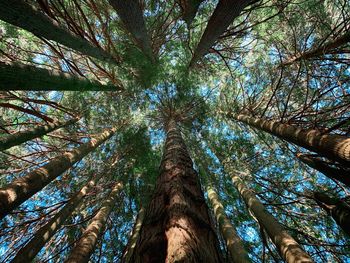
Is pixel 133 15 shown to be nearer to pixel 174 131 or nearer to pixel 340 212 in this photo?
pixel 174 131

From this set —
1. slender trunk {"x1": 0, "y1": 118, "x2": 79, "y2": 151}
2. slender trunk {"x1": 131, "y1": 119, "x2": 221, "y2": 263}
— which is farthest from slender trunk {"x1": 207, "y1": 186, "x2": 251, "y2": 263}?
slender trunk {"x1": 0, "y1": 118, "x2": 79, "y2": 151}

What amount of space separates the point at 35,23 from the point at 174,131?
13.6ft

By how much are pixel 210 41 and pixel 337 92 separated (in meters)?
4.75

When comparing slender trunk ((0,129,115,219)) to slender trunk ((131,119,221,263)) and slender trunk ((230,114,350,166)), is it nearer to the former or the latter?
slender trunk ((131,119,221,263))

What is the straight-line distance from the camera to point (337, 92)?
287 inches

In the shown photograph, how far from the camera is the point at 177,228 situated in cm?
191

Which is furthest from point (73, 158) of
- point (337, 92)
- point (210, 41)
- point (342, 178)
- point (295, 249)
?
point (337, 92)

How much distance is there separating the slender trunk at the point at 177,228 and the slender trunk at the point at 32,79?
237cm

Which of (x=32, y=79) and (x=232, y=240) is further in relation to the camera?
(x=232, y=240)

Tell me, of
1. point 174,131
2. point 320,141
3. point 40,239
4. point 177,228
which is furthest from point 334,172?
point 40,239

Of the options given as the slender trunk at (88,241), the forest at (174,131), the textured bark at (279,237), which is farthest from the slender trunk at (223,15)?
the slender trunk at (88,241)

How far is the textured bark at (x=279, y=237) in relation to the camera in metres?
3.08

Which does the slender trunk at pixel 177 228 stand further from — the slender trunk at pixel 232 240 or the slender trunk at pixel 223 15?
the slender trunk at pixel 223 15

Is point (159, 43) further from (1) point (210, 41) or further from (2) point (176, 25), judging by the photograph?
(1) point (210, 41)
